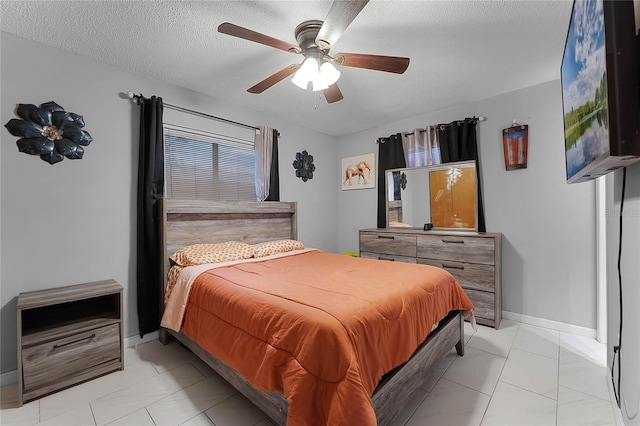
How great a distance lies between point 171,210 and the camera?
8.68ft

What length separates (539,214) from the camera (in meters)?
2.89

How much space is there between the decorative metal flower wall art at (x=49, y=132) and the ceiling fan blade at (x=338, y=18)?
6.76 feet

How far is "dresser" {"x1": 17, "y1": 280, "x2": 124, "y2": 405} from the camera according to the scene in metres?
1.81

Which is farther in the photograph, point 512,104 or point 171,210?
point 512,104

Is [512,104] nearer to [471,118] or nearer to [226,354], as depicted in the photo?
[471,118]

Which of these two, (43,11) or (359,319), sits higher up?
(43,11)

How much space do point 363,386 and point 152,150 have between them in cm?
258

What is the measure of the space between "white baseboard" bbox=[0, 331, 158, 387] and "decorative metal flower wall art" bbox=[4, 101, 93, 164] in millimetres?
1560

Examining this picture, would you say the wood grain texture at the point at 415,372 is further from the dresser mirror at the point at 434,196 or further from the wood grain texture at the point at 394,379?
the dresser mirror at the point at 434,196

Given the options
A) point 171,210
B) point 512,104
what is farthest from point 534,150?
point 171,210

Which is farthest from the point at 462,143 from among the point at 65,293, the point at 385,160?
the point at 65,293

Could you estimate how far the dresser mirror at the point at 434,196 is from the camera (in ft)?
10.8

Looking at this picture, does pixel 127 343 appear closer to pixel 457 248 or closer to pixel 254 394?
pixel 254 394

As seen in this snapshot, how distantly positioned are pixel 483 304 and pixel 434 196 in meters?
1.35
